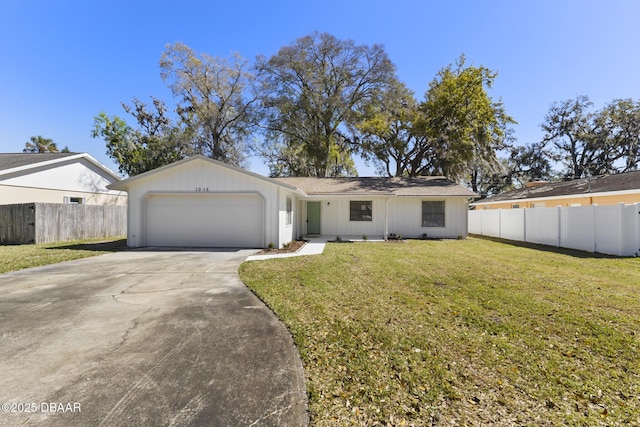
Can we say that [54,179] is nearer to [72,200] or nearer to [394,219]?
[72,200]

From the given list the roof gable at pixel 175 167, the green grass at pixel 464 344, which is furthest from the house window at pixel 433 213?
the green grass at pixel 464 344

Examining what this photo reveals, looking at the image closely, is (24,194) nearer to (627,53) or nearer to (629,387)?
(629,387)

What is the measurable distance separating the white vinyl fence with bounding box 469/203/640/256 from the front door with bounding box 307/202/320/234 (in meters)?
10.1

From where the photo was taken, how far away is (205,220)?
1140 cm

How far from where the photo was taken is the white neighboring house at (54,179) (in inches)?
552

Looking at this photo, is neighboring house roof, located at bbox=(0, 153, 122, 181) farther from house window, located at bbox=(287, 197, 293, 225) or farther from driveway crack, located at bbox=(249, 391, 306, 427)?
driveway crack, located at bbox=(249, 391, 306, 427)

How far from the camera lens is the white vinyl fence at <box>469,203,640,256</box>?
9336mm

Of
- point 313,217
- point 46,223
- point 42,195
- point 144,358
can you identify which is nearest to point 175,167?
point 46,223

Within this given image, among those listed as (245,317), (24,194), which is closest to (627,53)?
(245,317)

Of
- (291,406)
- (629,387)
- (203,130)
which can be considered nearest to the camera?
(291,406)

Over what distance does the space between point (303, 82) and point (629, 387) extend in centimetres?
2503

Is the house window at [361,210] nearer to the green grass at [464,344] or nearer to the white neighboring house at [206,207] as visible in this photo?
the white neighboring house at [206,207]

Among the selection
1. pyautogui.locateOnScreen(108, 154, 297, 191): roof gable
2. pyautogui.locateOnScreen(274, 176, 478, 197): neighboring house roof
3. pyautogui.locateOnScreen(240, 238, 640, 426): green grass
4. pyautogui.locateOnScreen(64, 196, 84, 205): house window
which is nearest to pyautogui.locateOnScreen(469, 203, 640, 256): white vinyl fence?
pyautogui.locateOnScreen(274, 176, 478, 197): neighboring house roof

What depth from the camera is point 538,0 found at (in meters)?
9.53
